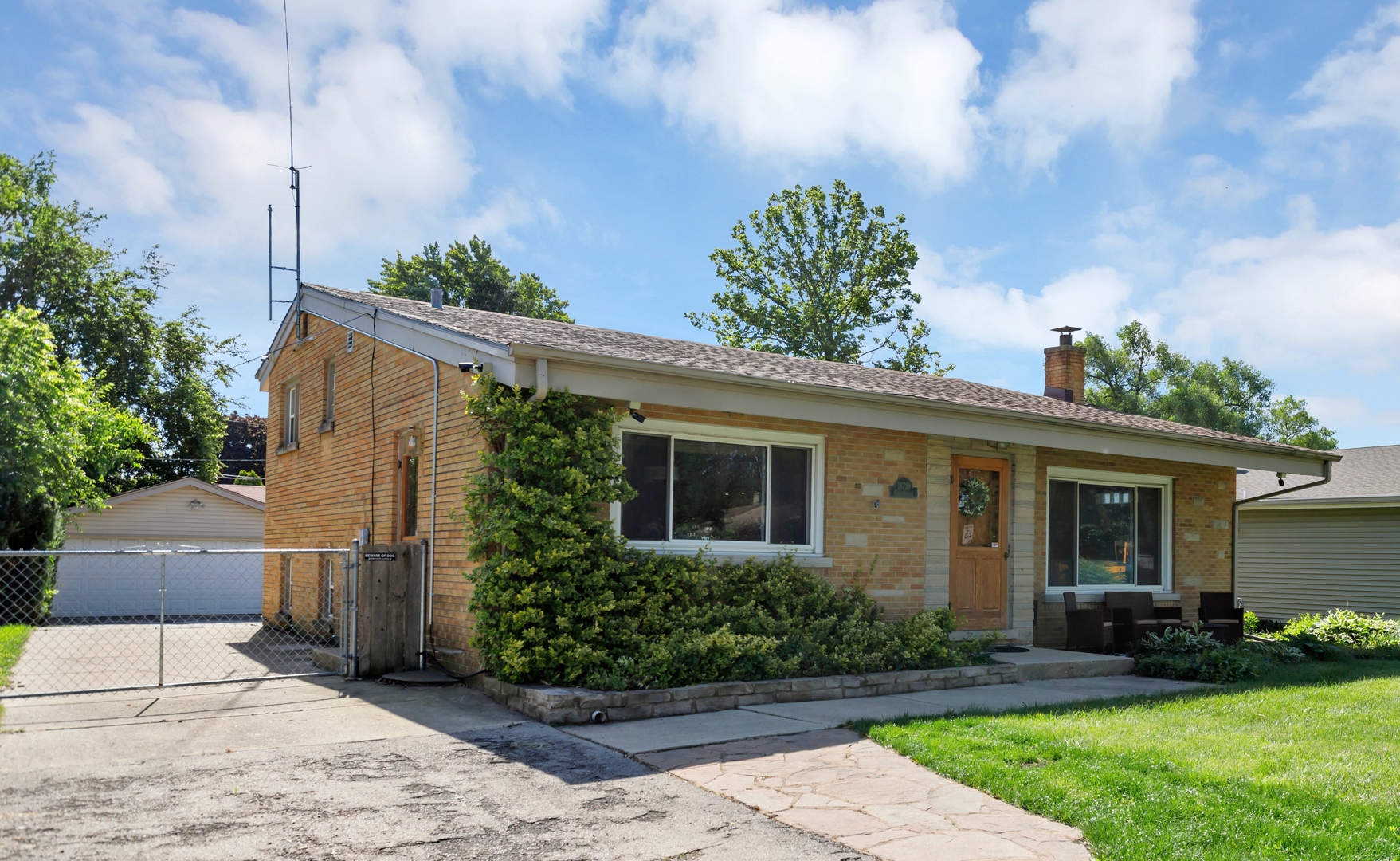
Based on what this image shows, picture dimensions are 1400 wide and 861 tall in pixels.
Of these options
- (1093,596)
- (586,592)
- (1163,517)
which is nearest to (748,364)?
(586,592)

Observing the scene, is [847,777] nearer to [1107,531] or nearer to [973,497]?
[973,497]

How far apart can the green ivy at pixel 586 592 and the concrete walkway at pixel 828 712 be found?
1.70 feet

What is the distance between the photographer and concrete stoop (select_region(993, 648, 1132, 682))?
33.6 feet

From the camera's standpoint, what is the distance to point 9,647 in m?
11.9

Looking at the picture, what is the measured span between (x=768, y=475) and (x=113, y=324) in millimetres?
29789

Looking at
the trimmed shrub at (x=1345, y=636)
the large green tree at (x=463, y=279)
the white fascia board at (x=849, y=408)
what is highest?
the large green tree at (x=463, y=279)

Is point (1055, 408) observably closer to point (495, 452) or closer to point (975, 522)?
point (975, 522)

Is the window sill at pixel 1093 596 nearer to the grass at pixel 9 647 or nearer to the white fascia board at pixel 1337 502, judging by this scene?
the white fascia board at pixel 1337 502

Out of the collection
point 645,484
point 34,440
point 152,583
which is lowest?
point 152,583

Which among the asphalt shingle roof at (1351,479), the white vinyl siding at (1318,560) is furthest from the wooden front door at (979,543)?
the white vinyl siding at (1318,560)

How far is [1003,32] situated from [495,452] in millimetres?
8779

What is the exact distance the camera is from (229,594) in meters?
24.4

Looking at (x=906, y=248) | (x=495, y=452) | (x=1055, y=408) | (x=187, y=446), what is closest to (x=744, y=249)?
(x=906, y=248)

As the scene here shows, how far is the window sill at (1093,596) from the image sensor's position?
13.4m
